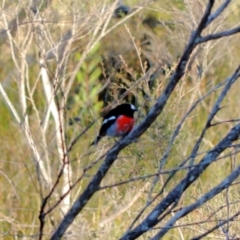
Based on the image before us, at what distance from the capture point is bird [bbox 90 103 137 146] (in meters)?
3.49

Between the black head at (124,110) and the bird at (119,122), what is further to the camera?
the black head at (124,110)

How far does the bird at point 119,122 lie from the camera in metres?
3.49

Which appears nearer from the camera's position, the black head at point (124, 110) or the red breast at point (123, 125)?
the red breast at point (123, 125)

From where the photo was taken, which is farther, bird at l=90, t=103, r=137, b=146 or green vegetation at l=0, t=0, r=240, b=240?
green vegetation at l=0, t=0, r=240, b=240

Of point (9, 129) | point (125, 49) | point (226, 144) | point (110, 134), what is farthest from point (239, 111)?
point (226, 144)

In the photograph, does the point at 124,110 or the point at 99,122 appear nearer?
the point at 124,110

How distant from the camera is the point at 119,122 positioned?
3.50 meters

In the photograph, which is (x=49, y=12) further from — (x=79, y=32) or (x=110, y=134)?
(x=110, y=134)

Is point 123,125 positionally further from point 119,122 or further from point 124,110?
point 124,110

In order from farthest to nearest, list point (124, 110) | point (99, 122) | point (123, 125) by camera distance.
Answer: point (99, 122) → point (124, 110) → point (123, 125)

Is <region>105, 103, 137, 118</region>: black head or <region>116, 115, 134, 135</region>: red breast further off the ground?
<region>105, 103, 137, 118</region>: black head

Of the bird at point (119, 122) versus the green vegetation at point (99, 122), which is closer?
the bird at point (119, 122)

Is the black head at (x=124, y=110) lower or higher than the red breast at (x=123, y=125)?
higher

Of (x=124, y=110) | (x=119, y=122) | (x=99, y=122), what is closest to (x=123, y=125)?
(x=119, y=122)
